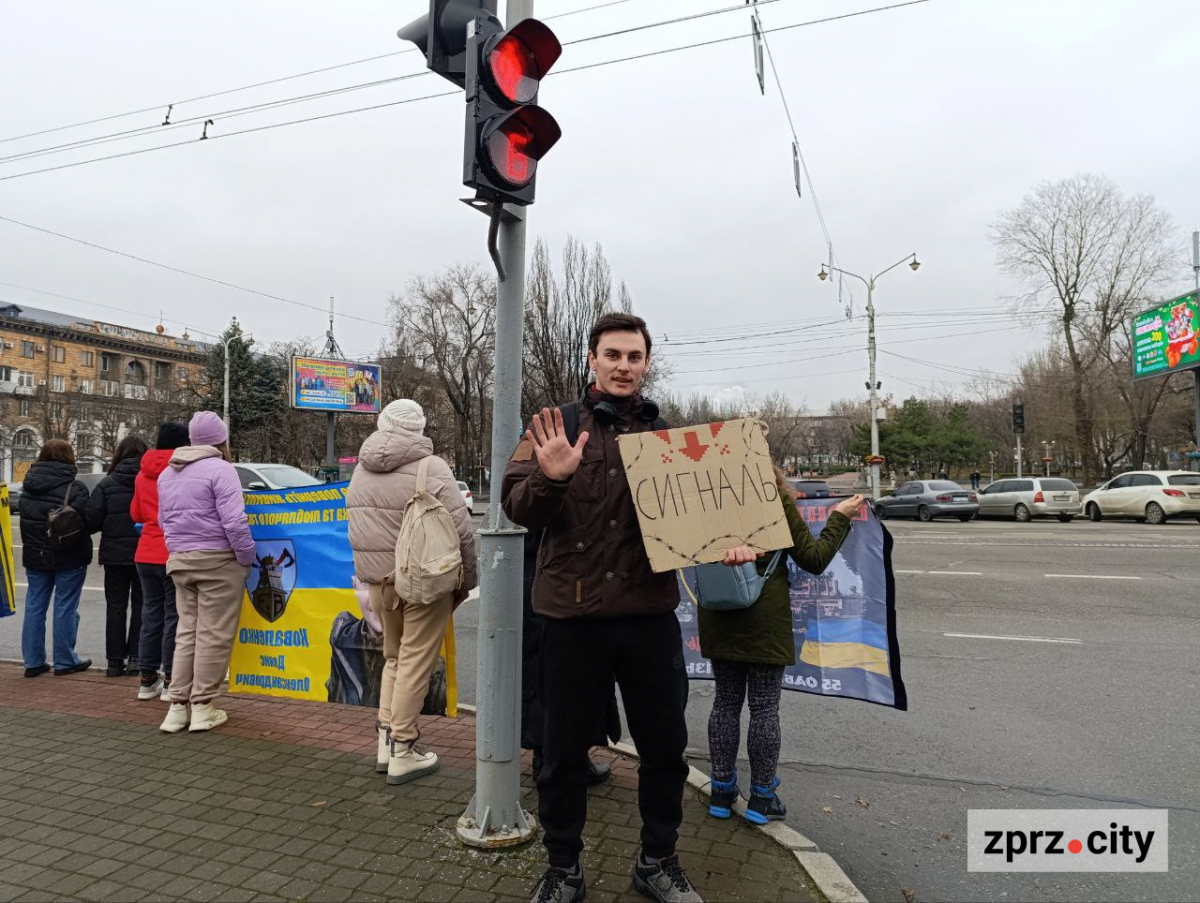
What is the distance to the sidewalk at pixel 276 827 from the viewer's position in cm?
288

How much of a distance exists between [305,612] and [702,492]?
3315 mm

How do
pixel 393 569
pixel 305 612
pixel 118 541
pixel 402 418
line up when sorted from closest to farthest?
pixel 393 569, pixel 402 418, pixel 305 612, pixel 118 541

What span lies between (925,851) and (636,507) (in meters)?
2.21

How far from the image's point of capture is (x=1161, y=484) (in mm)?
21469

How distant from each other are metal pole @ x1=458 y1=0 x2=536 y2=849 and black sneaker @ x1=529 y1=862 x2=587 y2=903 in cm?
50

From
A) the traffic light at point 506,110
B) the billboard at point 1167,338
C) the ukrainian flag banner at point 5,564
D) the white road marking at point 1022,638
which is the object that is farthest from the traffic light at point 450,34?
the billboard at point 1167,338

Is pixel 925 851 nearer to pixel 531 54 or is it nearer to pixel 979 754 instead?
pixel 979 754

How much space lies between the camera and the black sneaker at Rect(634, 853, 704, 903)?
2695 mm

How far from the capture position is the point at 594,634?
2.62m

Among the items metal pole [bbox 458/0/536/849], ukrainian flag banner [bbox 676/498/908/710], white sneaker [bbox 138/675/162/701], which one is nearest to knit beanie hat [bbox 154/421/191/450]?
white sneaker [bbox 138/675/162/701]

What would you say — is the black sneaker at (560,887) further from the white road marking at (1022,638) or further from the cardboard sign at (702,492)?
the white road marking at (1022,638)

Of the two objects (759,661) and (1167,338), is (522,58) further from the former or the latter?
(1167,338)

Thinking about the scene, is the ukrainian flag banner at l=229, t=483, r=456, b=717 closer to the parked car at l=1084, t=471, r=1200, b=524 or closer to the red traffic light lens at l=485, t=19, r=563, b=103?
the red traffic light lens at l=485, t=19, r=563, b=103

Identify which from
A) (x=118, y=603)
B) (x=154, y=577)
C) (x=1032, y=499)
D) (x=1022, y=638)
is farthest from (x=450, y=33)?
(x=1032, y=499)
